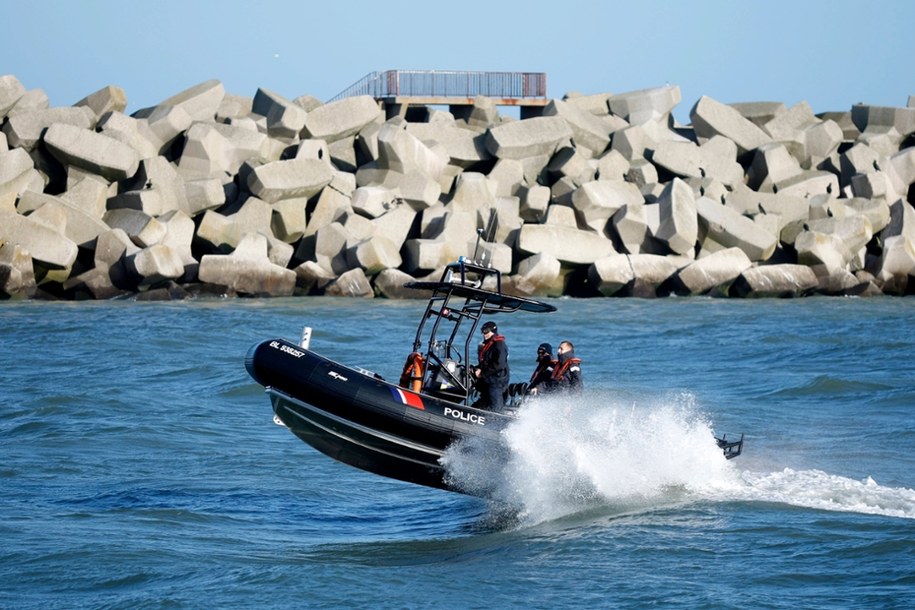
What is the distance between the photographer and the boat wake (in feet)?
34.6

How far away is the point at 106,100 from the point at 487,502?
2039 centimetres

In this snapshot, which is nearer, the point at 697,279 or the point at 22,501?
the point at 22,501

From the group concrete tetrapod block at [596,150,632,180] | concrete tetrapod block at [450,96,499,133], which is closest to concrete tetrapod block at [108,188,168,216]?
concrete tetrapod block at [450,96,499,133]

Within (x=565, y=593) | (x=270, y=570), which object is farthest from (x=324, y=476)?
(x=565, y=593)

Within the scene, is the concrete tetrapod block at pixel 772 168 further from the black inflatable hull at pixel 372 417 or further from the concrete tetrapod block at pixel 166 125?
the black inflatable hull at pixel 372 417

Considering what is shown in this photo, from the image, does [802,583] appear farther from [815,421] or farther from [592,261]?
[592,261]

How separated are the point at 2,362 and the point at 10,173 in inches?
279

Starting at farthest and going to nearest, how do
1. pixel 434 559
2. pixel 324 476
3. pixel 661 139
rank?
pixel 661 139, pixel 324 476, pixel 434 559

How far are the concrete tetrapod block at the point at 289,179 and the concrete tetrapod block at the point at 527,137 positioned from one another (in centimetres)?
423

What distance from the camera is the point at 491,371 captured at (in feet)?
35.3

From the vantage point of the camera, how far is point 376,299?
25312 mm

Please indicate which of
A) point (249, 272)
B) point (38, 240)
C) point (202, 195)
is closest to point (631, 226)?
point (249, 272)

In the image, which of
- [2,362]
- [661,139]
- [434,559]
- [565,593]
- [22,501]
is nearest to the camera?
[565,593]

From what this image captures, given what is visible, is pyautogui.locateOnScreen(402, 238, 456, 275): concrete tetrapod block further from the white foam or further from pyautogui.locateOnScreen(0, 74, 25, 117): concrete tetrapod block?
the white foam
